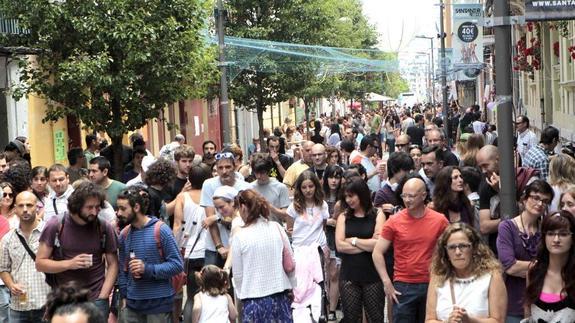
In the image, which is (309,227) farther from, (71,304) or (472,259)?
(71,304)

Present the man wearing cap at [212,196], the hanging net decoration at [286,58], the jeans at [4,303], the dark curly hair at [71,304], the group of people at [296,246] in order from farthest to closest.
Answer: the hanging net decoration at [286,58], the man wearing cap at [212,196], the jeans at [4,303], the group of people at [296,246], the dark curly hair at [71,304]

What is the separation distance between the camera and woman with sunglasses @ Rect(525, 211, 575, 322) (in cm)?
680

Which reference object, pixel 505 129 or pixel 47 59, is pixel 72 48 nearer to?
pixel 47 59

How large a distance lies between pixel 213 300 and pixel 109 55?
30.0ft

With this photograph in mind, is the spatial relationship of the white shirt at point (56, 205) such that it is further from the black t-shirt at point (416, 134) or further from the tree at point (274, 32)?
the tree at point (274, 32)

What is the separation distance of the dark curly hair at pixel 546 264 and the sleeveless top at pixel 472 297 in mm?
280

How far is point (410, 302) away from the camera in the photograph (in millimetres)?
8680

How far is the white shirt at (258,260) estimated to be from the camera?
8992mm

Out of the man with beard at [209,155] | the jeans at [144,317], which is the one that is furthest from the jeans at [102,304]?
the man with beard at [209,155]

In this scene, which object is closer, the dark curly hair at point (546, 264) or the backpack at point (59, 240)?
the dark curly hair at point (546, 264)

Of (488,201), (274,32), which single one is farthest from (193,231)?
(274,32)

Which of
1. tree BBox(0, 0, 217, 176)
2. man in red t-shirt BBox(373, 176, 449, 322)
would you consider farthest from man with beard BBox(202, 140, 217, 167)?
man in red t-shirt BBox(373, 176, 449, 322)

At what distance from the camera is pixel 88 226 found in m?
8.38

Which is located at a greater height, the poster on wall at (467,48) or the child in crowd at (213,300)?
the poster on wall at (467,48)
